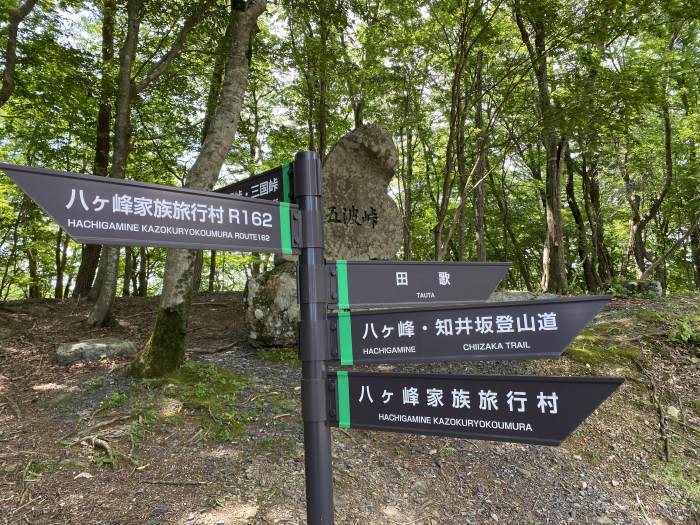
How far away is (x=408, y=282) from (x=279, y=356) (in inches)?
184

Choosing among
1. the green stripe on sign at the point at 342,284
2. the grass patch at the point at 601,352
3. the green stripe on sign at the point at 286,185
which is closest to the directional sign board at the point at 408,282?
the green stripe on sign at the point at 342,284

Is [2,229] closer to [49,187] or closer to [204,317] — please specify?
[204,317]

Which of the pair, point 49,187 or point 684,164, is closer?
point 49,187

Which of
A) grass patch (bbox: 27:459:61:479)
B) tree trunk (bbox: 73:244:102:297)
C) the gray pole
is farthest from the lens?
tree trunk (bbox: 73:244:102:297)

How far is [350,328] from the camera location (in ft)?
6.32

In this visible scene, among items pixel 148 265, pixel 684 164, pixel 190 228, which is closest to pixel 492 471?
pixel 190 228

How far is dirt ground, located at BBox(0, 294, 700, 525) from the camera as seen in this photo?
3260 mm

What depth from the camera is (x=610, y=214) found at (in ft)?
58.5

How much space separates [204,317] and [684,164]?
15080mm

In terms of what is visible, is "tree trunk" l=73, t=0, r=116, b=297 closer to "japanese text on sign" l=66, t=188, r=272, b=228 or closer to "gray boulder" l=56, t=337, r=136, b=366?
"gray boulder" l=56, t=337, r=136, b=366

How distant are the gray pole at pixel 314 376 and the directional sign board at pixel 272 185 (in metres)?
0.24

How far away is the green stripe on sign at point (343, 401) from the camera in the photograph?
6.12 feet

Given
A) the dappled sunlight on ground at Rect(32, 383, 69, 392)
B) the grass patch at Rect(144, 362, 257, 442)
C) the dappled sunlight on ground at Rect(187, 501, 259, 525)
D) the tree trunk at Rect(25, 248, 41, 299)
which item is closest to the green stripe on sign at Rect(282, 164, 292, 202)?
the dappled sunlight on ground at Rect(187, 501, 259, 525)

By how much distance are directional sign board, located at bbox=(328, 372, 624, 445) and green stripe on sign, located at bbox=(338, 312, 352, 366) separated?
0.07 metres
